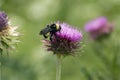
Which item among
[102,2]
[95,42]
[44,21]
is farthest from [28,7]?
Answer: [95,42]

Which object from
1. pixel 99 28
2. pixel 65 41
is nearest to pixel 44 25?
pixel 99 28

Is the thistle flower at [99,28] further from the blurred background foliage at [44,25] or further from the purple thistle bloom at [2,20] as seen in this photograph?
the purple thistle bloom at [2,20]

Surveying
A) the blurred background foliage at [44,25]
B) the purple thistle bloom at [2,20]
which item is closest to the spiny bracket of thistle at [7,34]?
the purple thistle bloom at [2,20]

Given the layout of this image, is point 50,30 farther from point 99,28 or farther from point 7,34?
point 99,28

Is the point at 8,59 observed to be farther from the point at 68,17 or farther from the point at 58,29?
the point at 58,29

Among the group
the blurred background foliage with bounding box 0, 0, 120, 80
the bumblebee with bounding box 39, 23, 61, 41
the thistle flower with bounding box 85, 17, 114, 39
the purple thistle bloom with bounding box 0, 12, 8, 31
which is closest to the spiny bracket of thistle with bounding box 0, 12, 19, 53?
the purple thistle bloom with bounding box 0, 12, 8, 31
